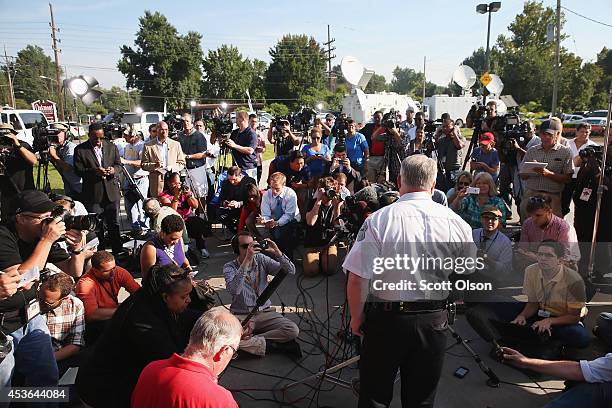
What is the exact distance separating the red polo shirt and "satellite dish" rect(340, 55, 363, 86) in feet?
40.2

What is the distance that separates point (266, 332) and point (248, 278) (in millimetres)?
517

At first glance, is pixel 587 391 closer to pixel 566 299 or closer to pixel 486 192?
pixel 566 299

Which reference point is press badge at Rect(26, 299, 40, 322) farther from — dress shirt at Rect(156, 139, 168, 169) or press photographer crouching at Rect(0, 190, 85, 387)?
dress shirt at Rect(156, 139, 168, 169)

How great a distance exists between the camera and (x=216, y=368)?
191 cm

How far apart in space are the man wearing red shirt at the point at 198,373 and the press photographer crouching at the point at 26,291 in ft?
3.79

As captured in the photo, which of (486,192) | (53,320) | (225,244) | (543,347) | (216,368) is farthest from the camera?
(225,244)

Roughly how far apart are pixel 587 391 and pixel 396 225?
1297mm

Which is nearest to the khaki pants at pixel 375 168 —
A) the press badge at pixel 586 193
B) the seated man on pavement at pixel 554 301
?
the press badge at pixel 586 193

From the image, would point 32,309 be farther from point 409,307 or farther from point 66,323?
point 409,307

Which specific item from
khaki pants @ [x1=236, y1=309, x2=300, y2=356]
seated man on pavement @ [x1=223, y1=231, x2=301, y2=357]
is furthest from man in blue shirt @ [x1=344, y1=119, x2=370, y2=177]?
khaki pants @ [x1=236, y1=309, x2=300, y2=356]

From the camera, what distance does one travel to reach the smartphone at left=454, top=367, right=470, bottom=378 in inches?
127

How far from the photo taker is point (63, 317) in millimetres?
3143

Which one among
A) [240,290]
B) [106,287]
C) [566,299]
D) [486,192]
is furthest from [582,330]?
[106,287]

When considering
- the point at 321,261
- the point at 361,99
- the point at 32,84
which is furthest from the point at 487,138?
the point at 32,84
